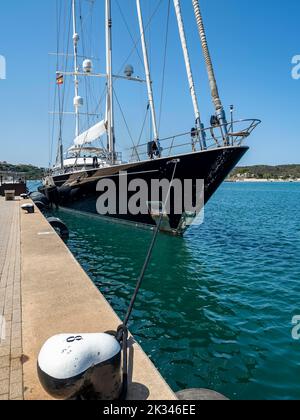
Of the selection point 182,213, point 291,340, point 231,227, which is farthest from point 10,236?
point 231,227

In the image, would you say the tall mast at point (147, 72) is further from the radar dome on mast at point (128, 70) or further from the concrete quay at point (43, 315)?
the concrete quay at point (43, 315)

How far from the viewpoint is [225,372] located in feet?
15.2

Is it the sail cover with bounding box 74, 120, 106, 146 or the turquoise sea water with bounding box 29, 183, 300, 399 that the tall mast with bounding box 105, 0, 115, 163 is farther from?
the turquoise sea water with bounding box 29, 183, 300, 399

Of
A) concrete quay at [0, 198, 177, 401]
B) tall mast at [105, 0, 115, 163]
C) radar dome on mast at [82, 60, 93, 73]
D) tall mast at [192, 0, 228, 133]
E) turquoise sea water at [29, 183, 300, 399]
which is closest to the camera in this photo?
concrete quay at [0, 198, 177, 401]

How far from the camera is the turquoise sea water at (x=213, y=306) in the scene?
4.63 metres

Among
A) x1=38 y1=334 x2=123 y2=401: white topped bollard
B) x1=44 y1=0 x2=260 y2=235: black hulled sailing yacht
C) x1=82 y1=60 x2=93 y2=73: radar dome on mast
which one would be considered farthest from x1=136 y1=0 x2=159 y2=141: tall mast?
x1=38 y1=334 x2=123 y2=401: white topped bollard

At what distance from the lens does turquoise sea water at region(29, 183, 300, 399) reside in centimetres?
463

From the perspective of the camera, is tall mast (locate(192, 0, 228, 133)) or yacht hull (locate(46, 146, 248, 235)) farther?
yacht hull (locate(46, 146, 248, 235))

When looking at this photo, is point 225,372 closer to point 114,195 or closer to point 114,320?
point 114,320

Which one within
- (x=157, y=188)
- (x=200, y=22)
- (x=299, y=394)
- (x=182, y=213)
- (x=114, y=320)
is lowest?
(x=299, y=394)

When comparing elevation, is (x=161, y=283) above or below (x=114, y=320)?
below

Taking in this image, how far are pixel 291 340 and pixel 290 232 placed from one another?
13.0m

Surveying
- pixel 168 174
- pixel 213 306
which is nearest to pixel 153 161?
pixel 168 174

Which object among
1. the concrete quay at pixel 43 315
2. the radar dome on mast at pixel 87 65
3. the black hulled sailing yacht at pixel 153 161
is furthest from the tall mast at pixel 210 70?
the radar dome on mast at pixel 87 65
